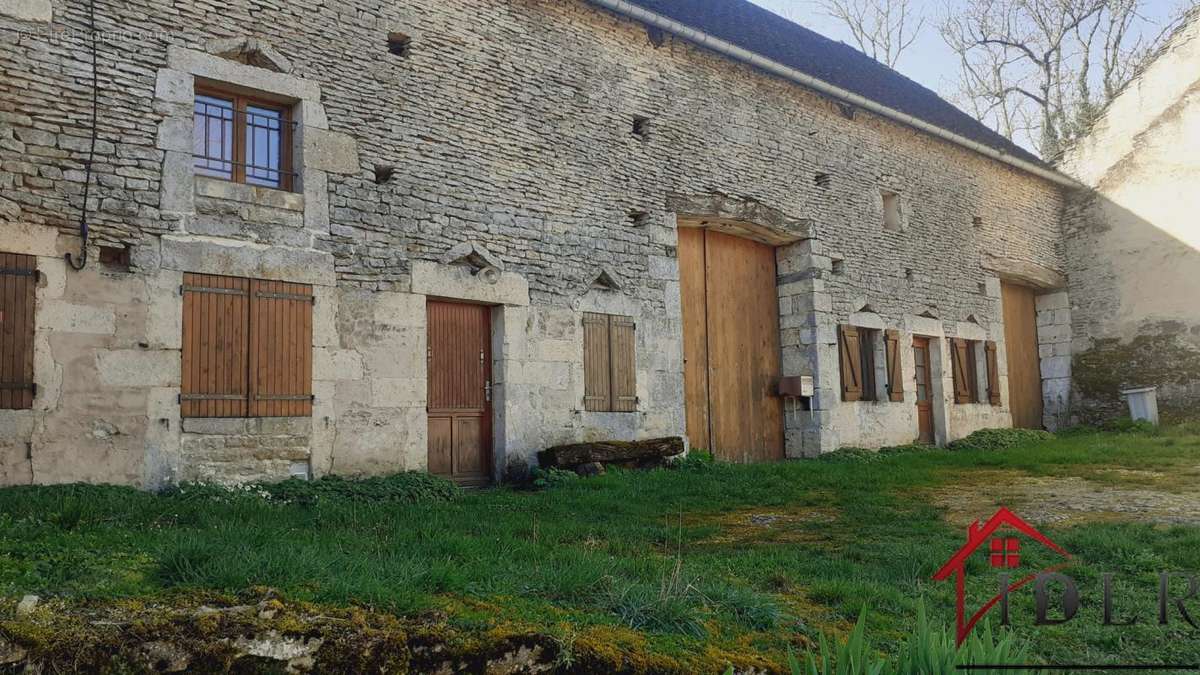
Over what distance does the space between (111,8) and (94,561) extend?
5219mm

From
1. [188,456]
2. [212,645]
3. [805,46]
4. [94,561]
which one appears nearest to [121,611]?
[212,645]

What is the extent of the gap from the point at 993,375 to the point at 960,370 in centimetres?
110

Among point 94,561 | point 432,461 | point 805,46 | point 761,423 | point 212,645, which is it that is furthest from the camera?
point 805,46

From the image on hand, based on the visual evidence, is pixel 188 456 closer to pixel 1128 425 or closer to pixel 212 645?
pixel 212 645

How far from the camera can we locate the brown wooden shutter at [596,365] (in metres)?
9.59

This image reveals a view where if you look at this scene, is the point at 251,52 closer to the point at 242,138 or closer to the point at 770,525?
the point at 242,138

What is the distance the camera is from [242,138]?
7.76 metres

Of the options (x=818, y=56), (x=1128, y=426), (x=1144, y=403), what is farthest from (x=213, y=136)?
(x=1144, y=403)

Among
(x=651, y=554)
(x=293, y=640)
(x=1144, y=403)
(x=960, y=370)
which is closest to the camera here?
(x=293, y=640)

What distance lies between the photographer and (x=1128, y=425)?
1516cm

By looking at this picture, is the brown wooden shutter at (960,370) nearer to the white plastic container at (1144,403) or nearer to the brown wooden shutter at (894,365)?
→ the brown wooden shutter at (894,365)

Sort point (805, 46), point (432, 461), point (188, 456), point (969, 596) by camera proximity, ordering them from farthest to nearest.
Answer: point (805, 46) → point (432, 461) → point (188, 456) → point (969, 596)

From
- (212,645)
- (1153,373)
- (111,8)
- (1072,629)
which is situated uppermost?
(111,8)

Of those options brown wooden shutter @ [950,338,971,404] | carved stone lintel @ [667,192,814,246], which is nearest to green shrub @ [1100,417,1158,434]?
brown wooden shutter @ [950,338,971,404]
